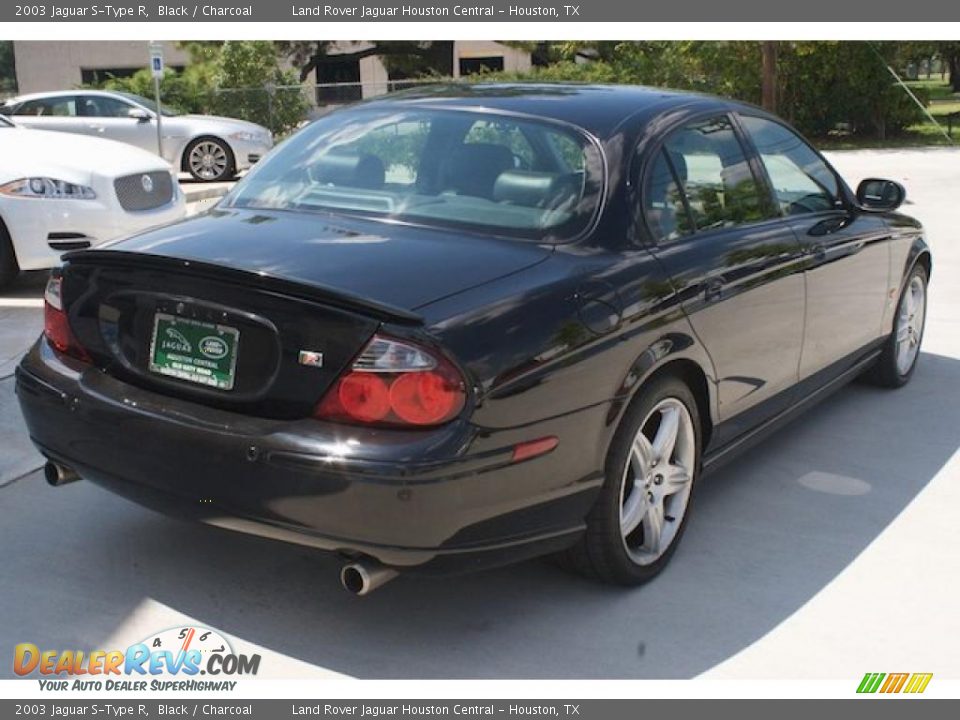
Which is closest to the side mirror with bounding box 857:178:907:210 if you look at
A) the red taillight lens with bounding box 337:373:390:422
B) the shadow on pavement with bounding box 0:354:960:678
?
the shadow on pavement with bounding box 0:354:960:678

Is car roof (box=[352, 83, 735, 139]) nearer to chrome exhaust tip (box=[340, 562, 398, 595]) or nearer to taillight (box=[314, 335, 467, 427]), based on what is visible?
taillight (box=[314, 335, 467, 427])

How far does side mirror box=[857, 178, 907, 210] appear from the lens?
545 cm

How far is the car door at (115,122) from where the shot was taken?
15.9 metres

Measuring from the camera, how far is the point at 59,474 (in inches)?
145

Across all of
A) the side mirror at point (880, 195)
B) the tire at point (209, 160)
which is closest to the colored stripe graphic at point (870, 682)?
the side mirror at point (880, 195)

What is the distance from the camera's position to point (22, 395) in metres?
3.70

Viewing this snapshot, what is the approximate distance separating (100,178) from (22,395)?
475 centimetres

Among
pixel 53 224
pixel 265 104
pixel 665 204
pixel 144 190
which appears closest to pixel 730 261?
pixel 665 204

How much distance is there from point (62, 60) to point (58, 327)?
40445 millimetres

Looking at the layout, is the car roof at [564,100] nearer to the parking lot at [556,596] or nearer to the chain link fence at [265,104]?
the parking lot at [556,596]

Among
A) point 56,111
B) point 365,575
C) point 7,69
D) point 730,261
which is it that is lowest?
point 7,69

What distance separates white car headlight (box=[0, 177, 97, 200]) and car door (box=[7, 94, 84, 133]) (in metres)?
8.51

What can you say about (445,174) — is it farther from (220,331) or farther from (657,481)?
(657,481)
